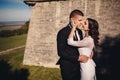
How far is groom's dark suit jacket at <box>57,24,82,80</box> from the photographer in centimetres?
532

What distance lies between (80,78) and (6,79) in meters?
4.81

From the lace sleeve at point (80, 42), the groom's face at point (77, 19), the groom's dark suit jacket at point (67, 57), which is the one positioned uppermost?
the groom's face at point (77, 19)

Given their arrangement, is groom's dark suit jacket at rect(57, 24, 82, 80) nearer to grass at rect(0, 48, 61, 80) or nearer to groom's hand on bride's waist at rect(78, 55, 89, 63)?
groom's hand on bride's waist at rect(78, 55, 89, 63)

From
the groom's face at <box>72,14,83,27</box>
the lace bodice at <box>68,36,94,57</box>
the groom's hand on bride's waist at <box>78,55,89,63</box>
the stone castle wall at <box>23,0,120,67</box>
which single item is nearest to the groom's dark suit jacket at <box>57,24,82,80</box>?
the groom's hand on bride's waist at <box>78,55,89,63</box>

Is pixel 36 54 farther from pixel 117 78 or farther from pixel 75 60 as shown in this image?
pixel 75 60

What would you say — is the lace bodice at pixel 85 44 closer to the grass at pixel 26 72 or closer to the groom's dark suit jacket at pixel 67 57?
the groom's dark suit jacket at pixel 67 57

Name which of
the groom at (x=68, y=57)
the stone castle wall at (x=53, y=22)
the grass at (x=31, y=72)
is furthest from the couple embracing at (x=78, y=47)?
the stone castle wall at (x=53, y=22)

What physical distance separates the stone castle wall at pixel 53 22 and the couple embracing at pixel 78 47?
4.61 meters

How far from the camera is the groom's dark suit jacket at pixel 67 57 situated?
17.4ft

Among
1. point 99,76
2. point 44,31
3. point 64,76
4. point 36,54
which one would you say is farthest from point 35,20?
point 64,76

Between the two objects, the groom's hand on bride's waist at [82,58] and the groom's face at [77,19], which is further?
the groom's hand on bride's waist at [82,58]

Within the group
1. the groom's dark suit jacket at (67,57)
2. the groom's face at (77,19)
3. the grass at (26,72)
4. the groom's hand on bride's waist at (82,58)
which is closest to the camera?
the groom's face at (77,19)

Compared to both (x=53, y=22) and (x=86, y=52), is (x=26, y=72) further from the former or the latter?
(x=86, y=52)

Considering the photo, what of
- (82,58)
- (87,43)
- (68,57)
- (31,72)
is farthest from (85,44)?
(31,72)
